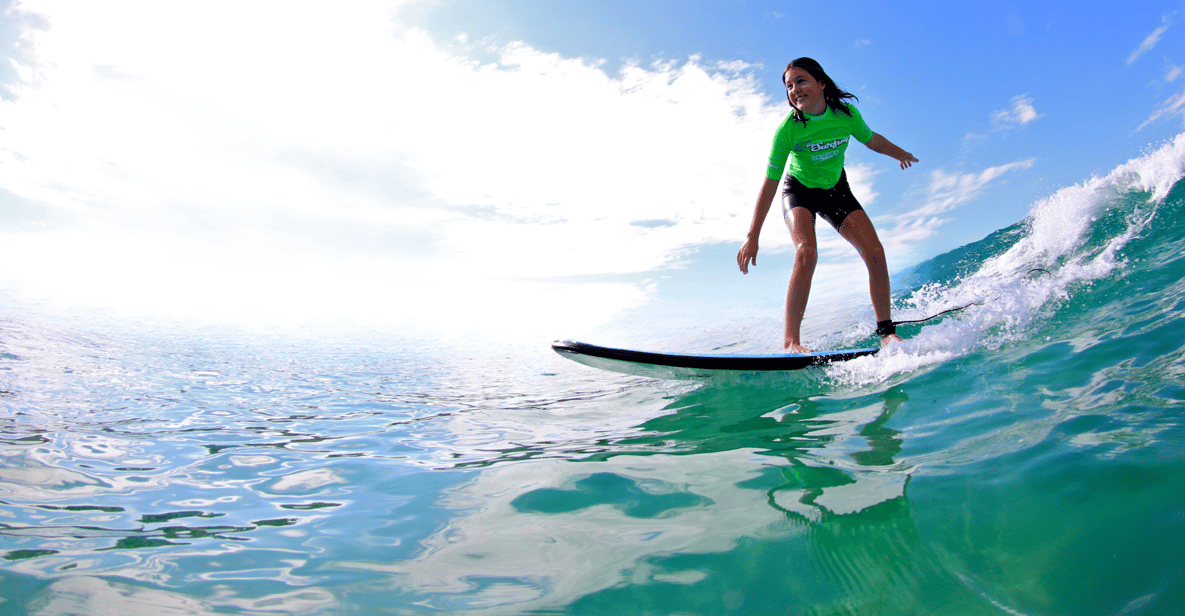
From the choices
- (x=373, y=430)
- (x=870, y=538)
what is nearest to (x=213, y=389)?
(x=373, y=430)

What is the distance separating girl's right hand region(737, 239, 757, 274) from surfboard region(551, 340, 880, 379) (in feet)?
2.74

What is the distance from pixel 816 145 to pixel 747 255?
1177 mm

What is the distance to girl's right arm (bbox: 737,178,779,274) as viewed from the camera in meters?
4.79

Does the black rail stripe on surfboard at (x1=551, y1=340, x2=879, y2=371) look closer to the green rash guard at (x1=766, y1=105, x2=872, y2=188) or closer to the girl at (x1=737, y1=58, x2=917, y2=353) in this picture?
the girl at (x1=737, y1=58, x2=917, y2=353)

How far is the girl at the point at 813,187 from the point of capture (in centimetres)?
476

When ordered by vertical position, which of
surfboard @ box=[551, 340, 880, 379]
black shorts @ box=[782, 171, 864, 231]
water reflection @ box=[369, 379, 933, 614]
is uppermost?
black shorts @ box=[782, 171, 864, 231]

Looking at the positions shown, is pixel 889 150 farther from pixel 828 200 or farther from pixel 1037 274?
pixel 1037 274

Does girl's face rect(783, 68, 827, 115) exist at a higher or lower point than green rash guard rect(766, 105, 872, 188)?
higher

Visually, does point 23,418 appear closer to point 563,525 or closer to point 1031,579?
point 563,525

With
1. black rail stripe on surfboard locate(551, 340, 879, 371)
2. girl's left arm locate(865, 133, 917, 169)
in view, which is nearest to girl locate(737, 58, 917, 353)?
girl's left arm locate(865, 133, 917, 169)

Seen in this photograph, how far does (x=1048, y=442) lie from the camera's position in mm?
2111

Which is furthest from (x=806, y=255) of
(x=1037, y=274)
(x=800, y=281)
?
(x=1037, y=274)

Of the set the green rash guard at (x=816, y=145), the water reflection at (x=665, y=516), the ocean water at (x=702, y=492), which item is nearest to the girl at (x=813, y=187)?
the green rash guard at (x=816, y=145)

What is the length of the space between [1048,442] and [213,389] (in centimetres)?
776
